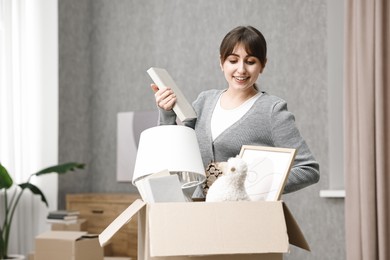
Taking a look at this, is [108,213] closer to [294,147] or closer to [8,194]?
[8,194]

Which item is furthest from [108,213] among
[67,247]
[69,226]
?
[67,247]

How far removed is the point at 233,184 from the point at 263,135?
1.16 feet

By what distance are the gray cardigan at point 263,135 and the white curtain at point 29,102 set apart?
2.76 meters

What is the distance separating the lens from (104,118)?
471 cm

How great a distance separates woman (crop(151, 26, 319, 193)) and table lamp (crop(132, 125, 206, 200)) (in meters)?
0.16

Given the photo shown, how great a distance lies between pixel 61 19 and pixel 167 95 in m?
3.20

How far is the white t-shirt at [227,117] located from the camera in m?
1.60

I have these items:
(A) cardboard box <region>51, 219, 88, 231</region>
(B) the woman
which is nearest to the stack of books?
(A) cardboard box <region>51, 219, 88, 231</region>

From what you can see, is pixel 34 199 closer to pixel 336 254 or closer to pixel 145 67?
pixel 145 67

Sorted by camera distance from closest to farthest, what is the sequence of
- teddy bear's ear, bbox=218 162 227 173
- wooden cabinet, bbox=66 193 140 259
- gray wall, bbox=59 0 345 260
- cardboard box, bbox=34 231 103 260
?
teddy bear's ear, bbox=218 162 227 173 < cardboard box, bbox=34 231 103 260 < gray wall, bbox=59 0 345 260 < wooden cabinet, bbox=66 193 140 259

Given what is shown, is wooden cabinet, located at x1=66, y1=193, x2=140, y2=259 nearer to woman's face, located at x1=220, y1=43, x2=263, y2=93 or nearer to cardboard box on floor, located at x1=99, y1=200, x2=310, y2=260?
woman's face, located at x1=220, y1=43, x2=263, y2=93

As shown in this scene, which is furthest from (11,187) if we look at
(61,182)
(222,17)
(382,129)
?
(382,129)

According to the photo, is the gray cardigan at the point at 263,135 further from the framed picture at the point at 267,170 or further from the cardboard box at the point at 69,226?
the cardboard box at the point at 69,226

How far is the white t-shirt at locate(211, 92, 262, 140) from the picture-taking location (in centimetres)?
160
